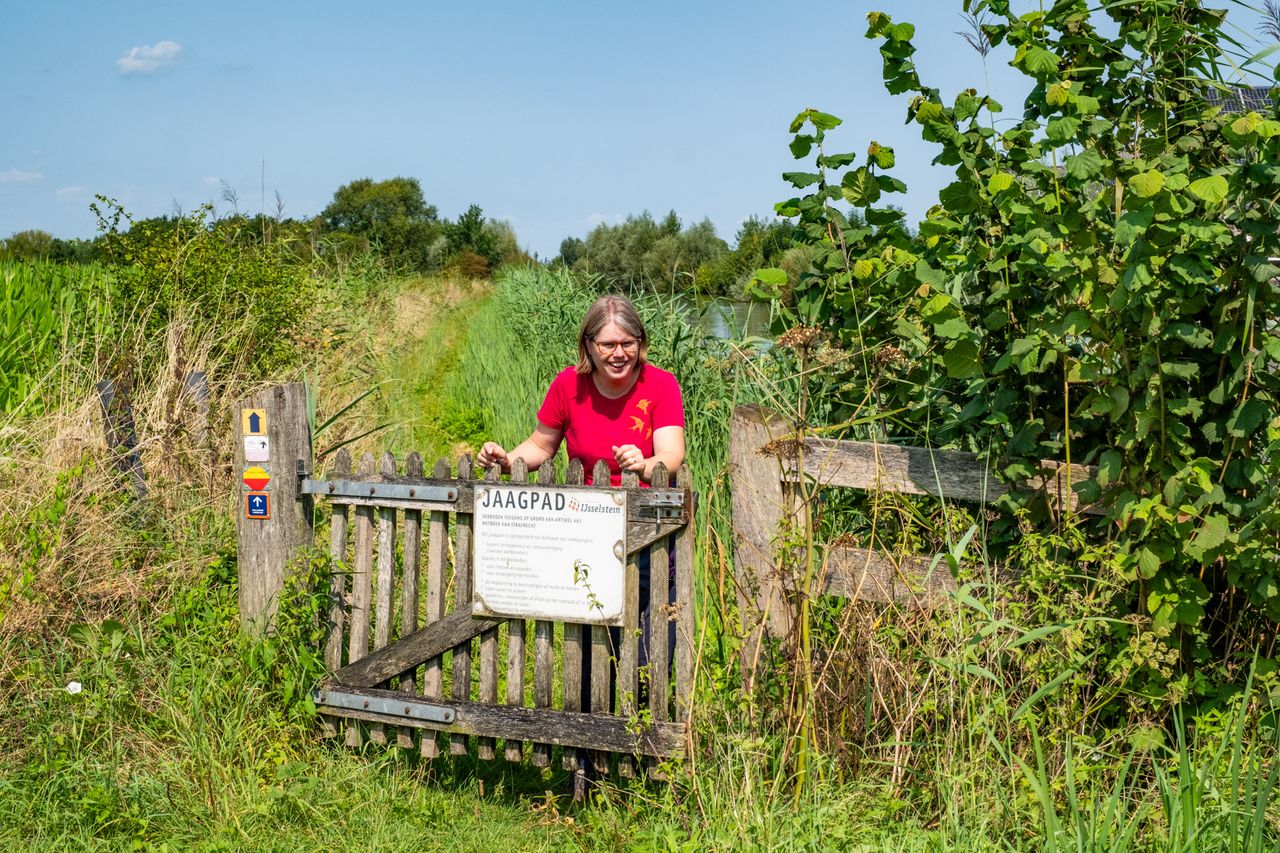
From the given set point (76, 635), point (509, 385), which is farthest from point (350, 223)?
point (76, 635)

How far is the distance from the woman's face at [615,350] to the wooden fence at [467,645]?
0.50 meters

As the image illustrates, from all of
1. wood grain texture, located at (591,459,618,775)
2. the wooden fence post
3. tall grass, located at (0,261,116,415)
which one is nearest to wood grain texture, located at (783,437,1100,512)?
the wooden fence post

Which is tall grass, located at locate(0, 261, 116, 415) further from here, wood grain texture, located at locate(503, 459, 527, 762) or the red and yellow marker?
wood grain texture, located at locate(503, 459, 527, 762)

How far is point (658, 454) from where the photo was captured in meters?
4.21

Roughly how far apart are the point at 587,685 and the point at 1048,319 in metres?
2.22

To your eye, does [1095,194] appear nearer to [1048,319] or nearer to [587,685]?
[1048,319]

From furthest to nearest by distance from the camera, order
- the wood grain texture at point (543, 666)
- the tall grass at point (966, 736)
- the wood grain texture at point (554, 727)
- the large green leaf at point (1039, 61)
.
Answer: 1. the wood grain texture at point (543, 666)
2. the wood grain texture at point (554, 727)
3. the large green leaf at point (1039, 61)
4. the tall grass at point (966, 736)

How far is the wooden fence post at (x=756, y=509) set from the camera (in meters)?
3.69

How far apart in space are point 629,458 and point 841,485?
0.79 metres

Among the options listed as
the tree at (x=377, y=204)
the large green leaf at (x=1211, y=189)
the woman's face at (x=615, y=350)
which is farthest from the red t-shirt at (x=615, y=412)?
the tree at (x=377, y=204)

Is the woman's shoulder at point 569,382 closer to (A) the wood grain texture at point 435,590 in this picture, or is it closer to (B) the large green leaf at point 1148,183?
Result: (A) the wood grain texture at point 435,590

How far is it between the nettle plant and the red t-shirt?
0.66m

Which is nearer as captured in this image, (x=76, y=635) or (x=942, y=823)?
(x=942, y=823)

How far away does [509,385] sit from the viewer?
36.5 ft
